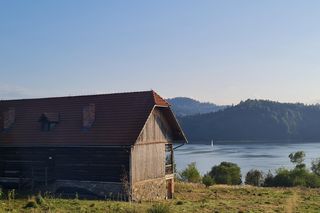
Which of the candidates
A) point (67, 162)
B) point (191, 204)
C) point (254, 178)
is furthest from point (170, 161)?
point (254, 178)

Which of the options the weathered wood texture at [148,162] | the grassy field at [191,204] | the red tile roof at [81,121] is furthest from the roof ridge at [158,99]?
the grassy field at [191,204]

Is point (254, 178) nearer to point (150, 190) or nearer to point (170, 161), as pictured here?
point (170, 161)

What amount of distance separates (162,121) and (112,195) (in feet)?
24.2

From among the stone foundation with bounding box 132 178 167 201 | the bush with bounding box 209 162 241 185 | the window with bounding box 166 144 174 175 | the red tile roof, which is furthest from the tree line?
the red tile roof

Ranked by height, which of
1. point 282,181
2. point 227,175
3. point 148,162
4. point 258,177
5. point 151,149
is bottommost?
point 258,177

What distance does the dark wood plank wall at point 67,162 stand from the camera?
30.6 meters

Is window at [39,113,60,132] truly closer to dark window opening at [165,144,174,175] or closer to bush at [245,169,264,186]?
dark window opening at [165,144,174,175]

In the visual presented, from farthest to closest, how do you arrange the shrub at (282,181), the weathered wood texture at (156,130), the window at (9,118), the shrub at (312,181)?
1. the shrub at (312,181)
2. the shrub at (282,181)
3. the window at (9,118)
4. the weathered wood texture at (156,130)

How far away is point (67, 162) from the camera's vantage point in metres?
32.0

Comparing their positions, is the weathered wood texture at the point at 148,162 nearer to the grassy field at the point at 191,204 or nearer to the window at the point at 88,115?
the grassy field at the point at 191,204

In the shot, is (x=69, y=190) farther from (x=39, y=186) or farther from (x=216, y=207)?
(x=216, y=207)

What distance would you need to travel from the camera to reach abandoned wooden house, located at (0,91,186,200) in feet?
100

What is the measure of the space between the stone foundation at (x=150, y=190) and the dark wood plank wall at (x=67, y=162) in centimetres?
150

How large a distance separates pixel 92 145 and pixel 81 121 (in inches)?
Answer: 114
